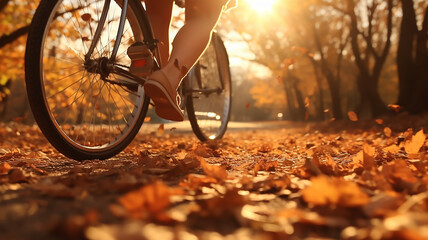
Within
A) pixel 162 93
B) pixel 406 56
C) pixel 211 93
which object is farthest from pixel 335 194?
pixel 406 56

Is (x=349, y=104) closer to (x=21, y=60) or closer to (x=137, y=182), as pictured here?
(x=21, y=60)

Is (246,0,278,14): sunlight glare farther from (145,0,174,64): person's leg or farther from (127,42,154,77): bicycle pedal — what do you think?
(127,42,154,77): bicycle pedal

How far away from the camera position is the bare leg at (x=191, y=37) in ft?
6.98

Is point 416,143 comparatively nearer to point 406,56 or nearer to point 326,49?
point 406,56

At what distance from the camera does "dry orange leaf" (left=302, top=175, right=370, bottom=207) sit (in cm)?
101

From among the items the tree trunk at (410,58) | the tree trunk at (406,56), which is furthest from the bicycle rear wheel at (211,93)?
the tree trunk at (406,56)

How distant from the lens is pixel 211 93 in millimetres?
4094

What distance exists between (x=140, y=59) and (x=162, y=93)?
1.31 feet

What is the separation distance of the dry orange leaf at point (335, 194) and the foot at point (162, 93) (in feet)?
3.79

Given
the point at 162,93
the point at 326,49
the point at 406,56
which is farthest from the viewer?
the point at 326,49

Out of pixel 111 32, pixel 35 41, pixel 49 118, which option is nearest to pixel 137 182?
pixel 49 118

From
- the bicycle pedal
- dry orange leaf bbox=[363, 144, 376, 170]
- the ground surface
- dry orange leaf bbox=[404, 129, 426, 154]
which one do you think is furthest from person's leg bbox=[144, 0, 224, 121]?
dry orange leaf bbox=[404, 129, 426, 154]

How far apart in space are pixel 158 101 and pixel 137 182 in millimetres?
911

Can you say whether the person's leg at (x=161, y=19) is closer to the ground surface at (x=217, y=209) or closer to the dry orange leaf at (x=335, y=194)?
the ground surface at (x=217, y=209)
